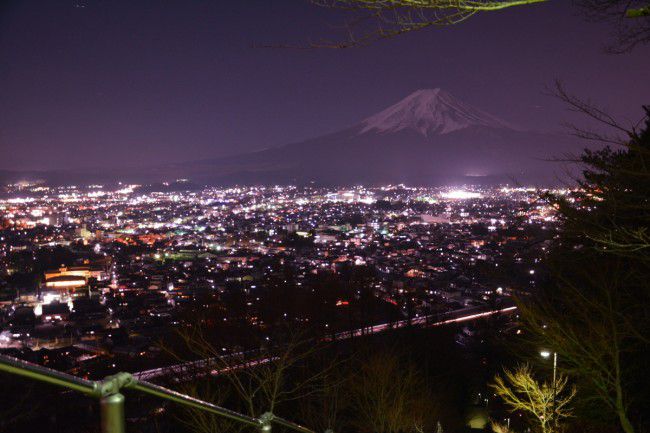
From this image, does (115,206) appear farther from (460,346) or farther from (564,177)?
(564,177)

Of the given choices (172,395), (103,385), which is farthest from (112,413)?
(172,395)

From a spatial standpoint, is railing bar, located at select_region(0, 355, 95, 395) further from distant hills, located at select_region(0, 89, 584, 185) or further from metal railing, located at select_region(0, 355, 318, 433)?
distant hills, located at select_region(0, 89, 584, 185)

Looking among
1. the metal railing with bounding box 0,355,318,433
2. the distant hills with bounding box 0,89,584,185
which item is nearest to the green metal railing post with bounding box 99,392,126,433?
the metal railing with bounding box 0,355,318,433

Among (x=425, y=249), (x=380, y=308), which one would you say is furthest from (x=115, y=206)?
(x=380, y=308)

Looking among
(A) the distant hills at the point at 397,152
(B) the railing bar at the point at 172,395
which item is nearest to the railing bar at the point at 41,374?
(B) the railing bar at the point at 172,395

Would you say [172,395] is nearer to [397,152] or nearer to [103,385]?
[103,385]

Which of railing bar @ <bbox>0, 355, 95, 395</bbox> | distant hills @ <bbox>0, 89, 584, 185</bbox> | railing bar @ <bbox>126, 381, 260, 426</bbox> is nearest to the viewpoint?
railing bar @ <bbox>0, 355, 95, 395</bbox>

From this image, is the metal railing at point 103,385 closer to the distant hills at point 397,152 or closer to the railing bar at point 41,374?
the railing bar at point 41,374

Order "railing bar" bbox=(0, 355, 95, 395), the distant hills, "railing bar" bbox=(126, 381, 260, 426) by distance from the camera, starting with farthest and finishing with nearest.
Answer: the distant hills < "railing bar" bbox=(126, 381, 260, 426) < "railing bar" bbox=(0, 355, 95, 395)
